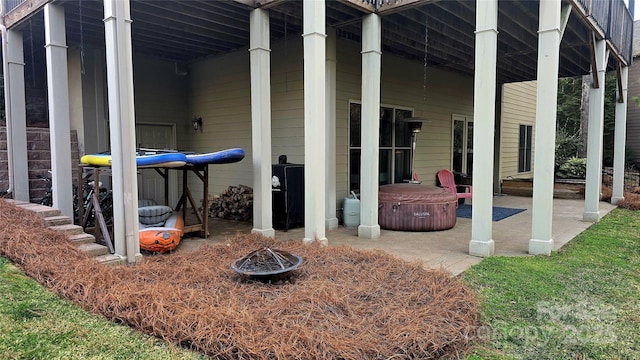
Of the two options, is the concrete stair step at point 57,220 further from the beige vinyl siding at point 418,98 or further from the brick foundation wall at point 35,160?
the beige vinyl siding at point 418,98

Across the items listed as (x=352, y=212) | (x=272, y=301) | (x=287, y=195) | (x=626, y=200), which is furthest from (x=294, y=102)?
(x=626, y=200)

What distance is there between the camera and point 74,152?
720 cm

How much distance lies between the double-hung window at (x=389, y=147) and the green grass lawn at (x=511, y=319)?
11.2ft

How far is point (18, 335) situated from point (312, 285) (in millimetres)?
2032

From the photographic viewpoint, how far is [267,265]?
371cm

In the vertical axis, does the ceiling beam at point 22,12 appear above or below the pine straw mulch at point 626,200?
above

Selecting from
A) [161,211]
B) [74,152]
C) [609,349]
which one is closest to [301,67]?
[161,211]

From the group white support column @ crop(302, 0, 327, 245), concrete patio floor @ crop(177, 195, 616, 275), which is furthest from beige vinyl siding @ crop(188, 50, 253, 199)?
white support column @ crop(302, 0, 327, 245)

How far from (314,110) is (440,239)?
265 cm

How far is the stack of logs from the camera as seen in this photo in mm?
7391

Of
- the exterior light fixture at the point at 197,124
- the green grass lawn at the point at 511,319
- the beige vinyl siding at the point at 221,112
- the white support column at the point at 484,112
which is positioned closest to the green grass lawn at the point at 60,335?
the green grass lawn at the point at 511,319

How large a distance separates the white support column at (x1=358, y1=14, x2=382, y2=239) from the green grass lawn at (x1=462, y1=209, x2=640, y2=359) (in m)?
1.78

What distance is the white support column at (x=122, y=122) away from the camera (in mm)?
4121

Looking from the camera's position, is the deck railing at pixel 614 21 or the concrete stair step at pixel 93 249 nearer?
the concrete stair step at pixel 93 249
